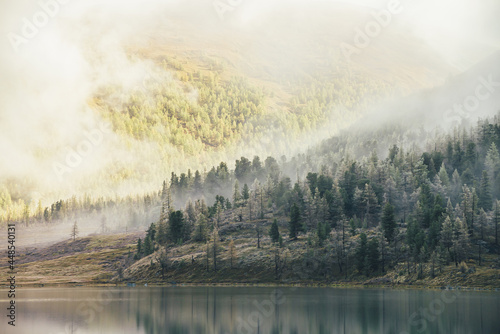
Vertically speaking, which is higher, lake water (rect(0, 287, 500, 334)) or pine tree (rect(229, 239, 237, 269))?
pine tree (rect(229, 239, 237, 269))

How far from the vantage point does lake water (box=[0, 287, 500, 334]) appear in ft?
275

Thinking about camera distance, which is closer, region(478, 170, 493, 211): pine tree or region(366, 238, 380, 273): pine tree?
region(366, 238, 380, 273): pine tree

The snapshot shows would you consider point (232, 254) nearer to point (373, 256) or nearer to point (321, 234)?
point (321, 234)

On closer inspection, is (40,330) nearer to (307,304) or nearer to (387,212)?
(307,304)

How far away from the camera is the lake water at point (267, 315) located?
8388cm

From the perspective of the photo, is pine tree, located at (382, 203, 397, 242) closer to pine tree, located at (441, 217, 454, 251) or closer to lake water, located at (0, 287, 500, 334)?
pine tree, located at (441, 217, 454, 251)

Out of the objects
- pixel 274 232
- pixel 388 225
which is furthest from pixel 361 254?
pixel 274 232

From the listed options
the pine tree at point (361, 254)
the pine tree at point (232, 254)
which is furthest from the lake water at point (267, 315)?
the pine tree at point (232, 254)

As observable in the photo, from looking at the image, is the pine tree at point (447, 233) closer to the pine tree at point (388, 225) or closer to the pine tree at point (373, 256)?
the pine tree at point (388, 225)

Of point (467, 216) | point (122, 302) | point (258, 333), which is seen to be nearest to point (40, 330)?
point (258, 333)

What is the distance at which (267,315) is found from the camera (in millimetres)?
99375

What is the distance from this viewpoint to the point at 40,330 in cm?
8369

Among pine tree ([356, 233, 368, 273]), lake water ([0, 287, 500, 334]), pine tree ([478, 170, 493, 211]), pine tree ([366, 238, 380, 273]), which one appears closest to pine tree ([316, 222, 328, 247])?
pine tree ([356, 233, 368, 273])

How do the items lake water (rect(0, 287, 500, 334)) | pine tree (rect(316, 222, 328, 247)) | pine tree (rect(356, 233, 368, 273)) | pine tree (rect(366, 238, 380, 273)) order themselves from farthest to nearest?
pine tree (rect(316, 222, 328, 247)) < pine tree (rect(356, 233, 368, 273)) < pine tree (rect(366, 238, 380, 273)) < lake water (rect(0, 287, 500, 334))
